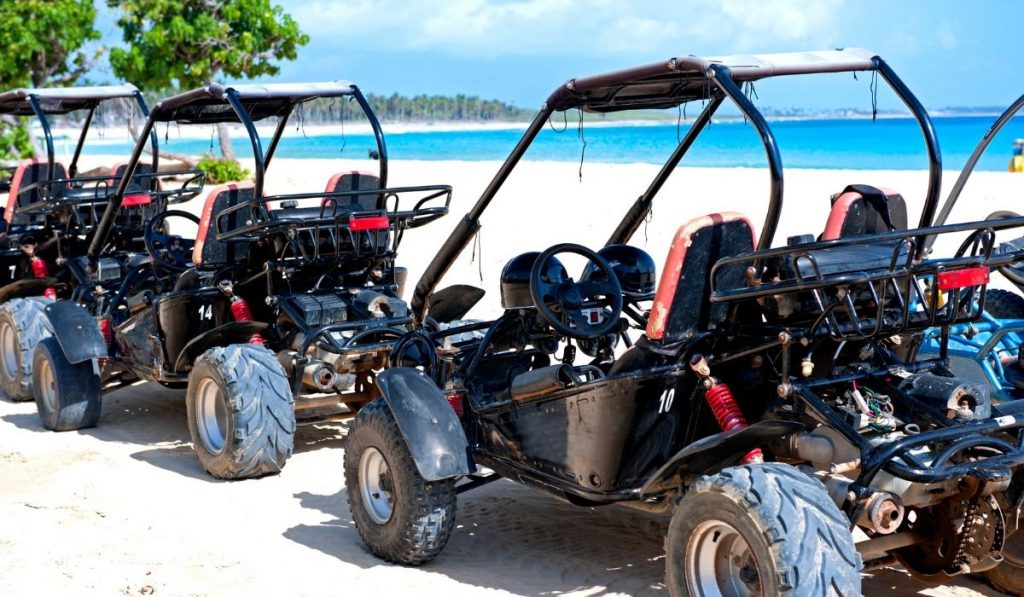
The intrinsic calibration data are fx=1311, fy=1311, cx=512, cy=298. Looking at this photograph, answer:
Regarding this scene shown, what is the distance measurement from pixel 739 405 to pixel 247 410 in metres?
3.34

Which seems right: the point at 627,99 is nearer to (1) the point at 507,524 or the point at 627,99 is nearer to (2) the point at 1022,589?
(1) the point at 507,524

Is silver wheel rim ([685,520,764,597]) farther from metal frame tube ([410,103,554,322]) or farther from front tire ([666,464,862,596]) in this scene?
metal frame tube ([410,103,554,322])

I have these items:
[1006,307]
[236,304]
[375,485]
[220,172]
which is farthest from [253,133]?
[220,172]

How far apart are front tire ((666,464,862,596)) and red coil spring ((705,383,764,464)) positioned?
481 millimetres

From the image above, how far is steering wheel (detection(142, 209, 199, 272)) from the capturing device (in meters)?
9.76

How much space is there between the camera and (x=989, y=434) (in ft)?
16.8

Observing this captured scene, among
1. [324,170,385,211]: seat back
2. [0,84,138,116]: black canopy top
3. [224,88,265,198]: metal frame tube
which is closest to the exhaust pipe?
[224,88,265,198]: metal frame tube

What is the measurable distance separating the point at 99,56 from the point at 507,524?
101 feet

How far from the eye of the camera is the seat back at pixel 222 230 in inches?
364

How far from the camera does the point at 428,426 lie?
5.94 meters

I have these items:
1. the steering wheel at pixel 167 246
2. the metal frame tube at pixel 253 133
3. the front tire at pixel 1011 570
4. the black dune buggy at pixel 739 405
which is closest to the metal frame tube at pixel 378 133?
the metal frame tube at pixel 253 133

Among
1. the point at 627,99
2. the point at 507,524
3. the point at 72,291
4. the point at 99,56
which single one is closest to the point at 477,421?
the point at 507,524

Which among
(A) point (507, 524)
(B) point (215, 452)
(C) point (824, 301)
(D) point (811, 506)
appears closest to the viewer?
(D) point (811, 506)

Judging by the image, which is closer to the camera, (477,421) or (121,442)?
(477,421)
